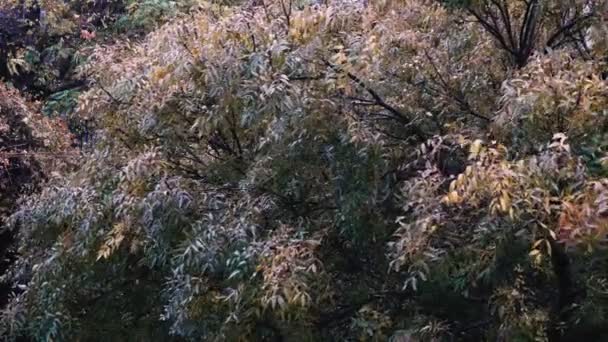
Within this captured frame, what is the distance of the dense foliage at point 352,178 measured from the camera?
9.99 feet

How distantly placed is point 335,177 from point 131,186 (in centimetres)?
108

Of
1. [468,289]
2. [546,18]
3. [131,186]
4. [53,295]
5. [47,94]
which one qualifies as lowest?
[47,94]

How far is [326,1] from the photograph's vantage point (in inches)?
166

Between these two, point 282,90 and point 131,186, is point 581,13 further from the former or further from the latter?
point 131,186

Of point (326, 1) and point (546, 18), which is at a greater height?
point (546, 18)

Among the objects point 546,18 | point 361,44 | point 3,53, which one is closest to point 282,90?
point 361,44

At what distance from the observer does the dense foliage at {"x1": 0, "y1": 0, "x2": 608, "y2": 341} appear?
9.99 ft

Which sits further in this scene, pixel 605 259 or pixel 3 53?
pixel 3 53

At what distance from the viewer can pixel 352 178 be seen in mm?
3594

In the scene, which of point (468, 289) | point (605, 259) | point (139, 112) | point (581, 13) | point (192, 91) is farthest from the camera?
point (139, 112)

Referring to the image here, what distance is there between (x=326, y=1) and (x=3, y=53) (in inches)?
182

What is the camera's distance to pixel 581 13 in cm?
363

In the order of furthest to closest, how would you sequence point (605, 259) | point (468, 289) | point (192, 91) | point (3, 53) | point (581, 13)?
1. point (3, 53)
2. point (192, 91)
3. point (581, 13)
4. point (468, 289)
5. point (605, 259)

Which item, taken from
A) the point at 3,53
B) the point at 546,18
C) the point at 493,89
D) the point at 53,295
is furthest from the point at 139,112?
the point at 3,53
